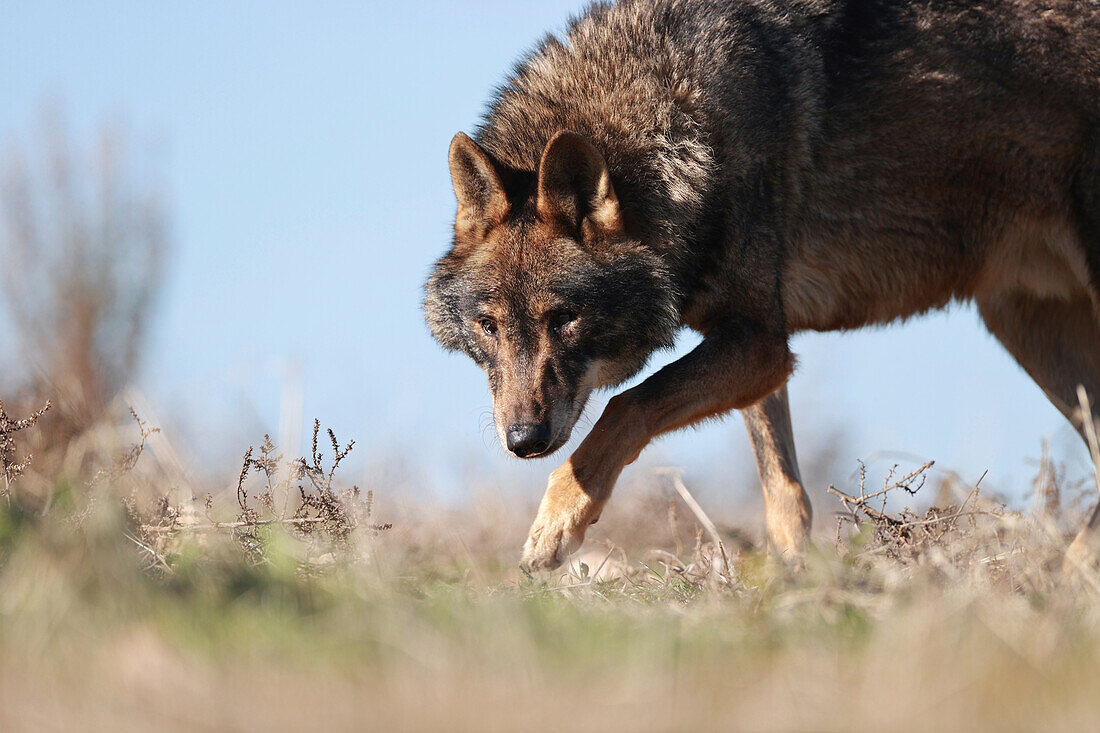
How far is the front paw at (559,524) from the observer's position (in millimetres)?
4016

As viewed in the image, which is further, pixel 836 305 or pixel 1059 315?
pixel 1059 315

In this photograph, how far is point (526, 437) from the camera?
420cm

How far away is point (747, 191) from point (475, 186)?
1.21 m

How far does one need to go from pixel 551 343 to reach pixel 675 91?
129 centimetres

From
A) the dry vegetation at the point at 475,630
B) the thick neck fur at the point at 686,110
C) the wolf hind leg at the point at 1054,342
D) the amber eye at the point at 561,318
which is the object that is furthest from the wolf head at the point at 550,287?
the wolf hind leg at the point at 1054,342

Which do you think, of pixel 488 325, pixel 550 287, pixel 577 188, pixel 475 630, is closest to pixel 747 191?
pixel 577 188

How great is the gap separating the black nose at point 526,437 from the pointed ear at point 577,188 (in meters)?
0.95

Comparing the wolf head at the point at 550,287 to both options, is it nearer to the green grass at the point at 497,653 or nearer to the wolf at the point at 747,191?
the wolf at the point at 747,191

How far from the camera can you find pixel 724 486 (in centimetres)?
921

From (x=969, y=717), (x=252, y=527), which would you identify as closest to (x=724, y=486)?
(x=252, y=527)

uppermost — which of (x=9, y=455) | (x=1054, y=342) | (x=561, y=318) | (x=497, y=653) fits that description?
(x=9, y=455)

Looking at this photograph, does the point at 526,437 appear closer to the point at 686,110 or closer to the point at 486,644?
the point at 686,110

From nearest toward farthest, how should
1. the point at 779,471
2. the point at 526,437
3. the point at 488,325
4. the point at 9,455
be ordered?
1. the point at 9,455
2. the point at 526,437
3. the point at 488,325
4. the point at 779,471

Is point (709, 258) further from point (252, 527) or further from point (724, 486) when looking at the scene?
point (724, 486)
